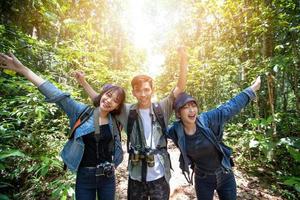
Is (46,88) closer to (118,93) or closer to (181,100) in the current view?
(118,93)

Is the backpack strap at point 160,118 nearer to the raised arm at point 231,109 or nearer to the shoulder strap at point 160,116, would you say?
the shoulder strap at point 160,116

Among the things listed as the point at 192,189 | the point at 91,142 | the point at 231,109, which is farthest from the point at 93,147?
the point at 192,189

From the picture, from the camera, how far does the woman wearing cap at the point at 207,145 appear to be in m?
2.84

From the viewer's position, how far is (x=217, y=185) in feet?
→ 9.50

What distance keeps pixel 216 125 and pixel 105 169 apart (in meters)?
1.50

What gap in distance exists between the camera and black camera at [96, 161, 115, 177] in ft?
8.84

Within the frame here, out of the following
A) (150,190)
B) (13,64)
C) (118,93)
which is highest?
(13,64)

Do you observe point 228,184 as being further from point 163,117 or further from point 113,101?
point 113,101

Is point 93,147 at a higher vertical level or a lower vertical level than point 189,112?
lower

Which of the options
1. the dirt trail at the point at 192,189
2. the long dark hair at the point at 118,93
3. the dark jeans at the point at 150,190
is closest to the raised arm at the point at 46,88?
the long dark hair at the point at 118,93

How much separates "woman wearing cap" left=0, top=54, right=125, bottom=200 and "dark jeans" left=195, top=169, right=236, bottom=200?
1144 millimetres

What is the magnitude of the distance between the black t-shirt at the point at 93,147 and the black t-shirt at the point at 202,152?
102 centimetres

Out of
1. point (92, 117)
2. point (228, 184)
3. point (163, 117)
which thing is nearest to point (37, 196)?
point (92, 117)

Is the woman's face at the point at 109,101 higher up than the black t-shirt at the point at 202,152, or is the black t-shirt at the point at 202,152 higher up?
the woman's face at the point at 109,101
